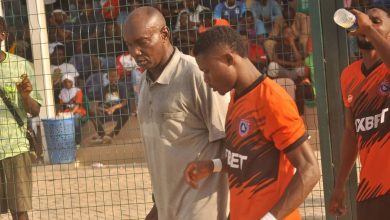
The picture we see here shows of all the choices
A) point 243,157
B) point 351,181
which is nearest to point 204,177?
point 243,157

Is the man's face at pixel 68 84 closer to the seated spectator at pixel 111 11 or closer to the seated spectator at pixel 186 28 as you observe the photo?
the seated spectator at pixel 111 11

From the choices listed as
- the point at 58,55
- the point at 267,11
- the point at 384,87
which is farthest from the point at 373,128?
the point at 58,55

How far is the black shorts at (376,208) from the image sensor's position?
453 centimetres

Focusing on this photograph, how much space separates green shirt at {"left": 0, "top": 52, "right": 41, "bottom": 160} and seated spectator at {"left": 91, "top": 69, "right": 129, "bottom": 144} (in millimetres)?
1441

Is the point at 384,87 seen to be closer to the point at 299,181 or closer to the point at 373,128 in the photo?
the point at 373,128

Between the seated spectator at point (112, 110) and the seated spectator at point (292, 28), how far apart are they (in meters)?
1.90

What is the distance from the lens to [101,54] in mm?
8086

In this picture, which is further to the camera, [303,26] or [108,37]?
[108,37]

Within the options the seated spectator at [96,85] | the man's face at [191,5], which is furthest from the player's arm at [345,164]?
the seated spectator at [96,85]

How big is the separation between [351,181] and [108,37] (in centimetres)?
253

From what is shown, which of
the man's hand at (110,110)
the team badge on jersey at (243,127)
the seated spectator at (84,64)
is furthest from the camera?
the seated spectator at (84,64)

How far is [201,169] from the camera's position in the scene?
4.10 metres

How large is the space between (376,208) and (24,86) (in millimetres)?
3278

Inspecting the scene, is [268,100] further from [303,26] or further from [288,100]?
[303,26]
